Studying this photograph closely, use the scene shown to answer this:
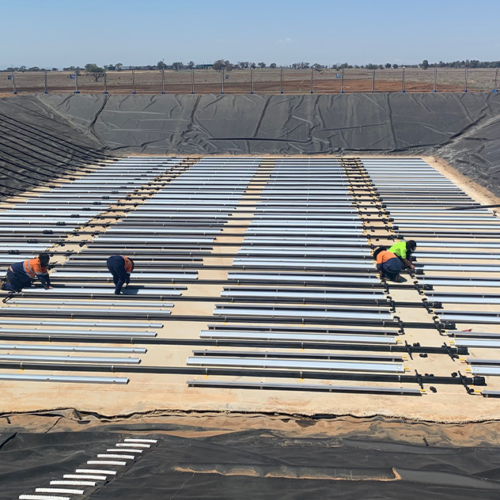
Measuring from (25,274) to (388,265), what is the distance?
8475 millimetres

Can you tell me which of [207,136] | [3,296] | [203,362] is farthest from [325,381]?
[207,136]

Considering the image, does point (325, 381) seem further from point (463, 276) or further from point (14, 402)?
point (463, 276)

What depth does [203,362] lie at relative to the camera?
31.5 ft

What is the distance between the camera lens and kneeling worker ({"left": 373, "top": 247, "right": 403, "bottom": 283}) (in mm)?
12570

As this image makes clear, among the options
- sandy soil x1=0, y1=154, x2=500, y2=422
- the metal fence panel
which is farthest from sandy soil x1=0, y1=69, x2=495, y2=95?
sandy soil x1=0, y1=154, x2=500, y2=422

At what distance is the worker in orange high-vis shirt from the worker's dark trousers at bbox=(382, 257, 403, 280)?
7825 millimetres

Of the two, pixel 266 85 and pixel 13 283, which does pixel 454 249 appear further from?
pixel 266 85

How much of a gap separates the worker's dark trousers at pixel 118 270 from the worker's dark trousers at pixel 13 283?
213 centimetres

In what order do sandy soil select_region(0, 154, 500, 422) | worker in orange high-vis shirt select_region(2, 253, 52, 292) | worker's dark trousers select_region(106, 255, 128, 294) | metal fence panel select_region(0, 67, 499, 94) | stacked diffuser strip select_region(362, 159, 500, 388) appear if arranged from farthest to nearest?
metal fence panel select_region(0, 67, 499, 94) → worker in orange high-vis shirt select_region(2, 253, 52, 292) → worker's dark trousers select_region(106, 255, 128, 294) → stacked diffuser strip select_region(362, 159, 500, 388) → sandy soil select_region(0, 154, 500, 422)

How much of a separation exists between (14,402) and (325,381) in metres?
5.13

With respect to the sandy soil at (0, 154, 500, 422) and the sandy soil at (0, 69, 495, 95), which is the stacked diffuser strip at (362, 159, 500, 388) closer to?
the sandy soil at (0, 154, 500, 422)

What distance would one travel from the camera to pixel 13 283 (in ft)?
40.5

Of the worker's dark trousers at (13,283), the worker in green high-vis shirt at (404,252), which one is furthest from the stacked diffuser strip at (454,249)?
the worker's dark trousers at (13,283)

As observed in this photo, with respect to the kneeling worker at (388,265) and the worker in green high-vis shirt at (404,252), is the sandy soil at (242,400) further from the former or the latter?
the worker in green high-vis shirt at (404,252)
